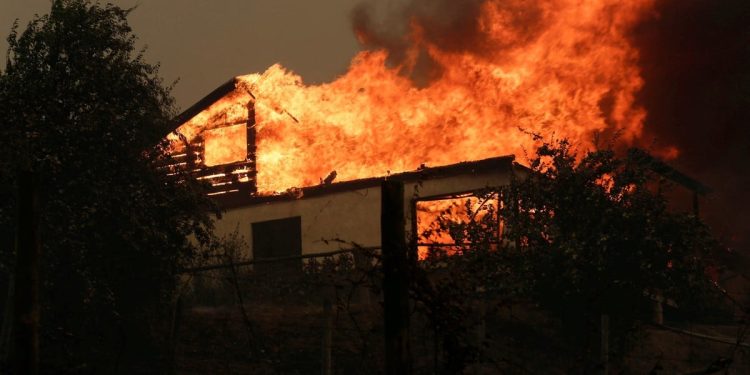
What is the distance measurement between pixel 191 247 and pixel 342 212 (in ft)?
35.2

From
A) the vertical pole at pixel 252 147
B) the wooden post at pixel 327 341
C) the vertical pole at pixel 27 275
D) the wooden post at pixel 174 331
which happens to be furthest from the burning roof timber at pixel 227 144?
the vertical pole at pixel 27 275

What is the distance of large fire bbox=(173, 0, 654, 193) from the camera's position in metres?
27.2

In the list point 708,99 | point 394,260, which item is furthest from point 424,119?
point 394,260

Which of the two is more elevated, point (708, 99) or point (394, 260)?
point (708, 99)

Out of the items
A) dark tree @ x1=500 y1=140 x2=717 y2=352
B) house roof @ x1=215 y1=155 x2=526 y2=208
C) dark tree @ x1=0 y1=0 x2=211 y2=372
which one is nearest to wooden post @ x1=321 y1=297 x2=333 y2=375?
dark tree @ x1=0 y1=0 x2=211 y2=372

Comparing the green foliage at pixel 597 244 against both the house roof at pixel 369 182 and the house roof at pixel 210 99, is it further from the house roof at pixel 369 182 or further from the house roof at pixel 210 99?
the house roof at pixel 210 99

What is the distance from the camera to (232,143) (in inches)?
1280

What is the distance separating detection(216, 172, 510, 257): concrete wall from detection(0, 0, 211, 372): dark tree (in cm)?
906

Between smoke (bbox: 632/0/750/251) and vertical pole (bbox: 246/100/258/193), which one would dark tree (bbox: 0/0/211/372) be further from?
smoke (bbox: 632/0/750/251)

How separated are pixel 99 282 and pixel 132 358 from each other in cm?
168

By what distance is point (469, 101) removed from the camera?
28.4 meters

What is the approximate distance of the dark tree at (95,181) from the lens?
15773 mm

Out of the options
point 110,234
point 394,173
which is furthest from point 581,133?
point 110,234

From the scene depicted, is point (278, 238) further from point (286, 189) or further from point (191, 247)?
point (191, 247)
